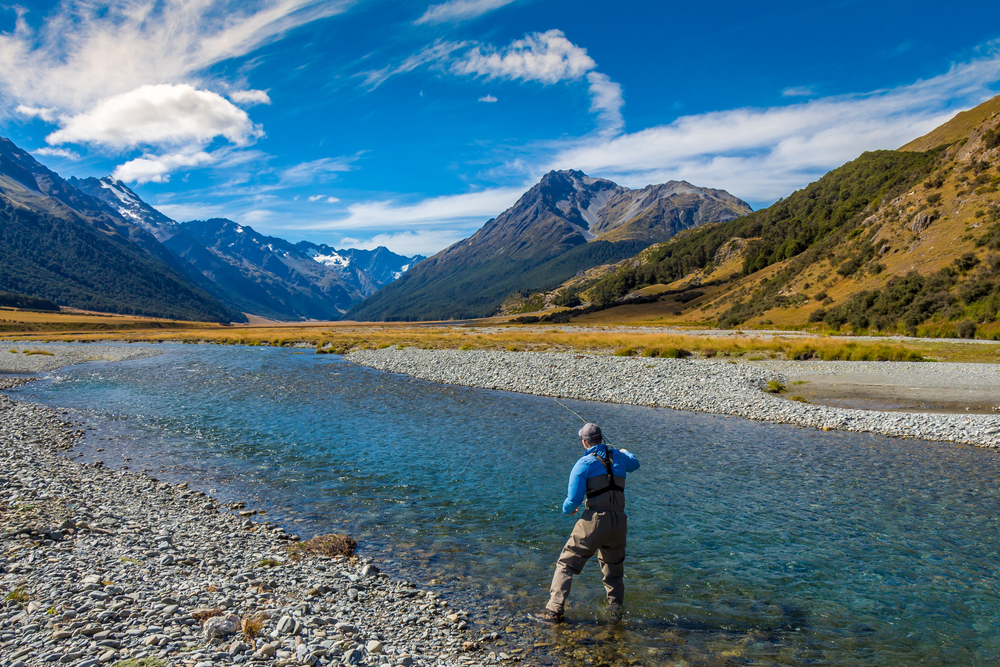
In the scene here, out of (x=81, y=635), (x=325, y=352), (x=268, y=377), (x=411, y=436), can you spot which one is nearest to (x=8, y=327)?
(x=325, y=352)

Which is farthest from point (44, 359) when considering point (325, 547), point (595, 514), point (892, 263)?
point (892, 263)

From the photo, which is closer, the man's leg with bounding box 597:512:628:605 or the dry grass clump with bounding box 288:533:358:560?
the man's leg with bounding box 597:512:628:605

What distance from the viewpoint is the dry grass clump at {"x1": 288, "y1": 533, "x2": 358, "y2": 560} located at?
34.4ft

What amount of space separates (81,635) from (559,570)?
7076mm

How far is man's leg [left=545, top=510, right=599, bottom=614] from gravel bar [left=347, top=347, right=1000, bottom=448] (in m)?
18.8

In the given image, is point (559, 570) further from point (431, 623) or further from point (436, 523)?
point (436, 523)

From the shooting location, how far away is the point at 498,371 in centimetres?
4084

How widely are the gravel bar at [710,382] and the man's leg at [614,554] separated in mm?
18028

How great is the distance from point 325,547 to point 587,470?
Result: 20.9 feet

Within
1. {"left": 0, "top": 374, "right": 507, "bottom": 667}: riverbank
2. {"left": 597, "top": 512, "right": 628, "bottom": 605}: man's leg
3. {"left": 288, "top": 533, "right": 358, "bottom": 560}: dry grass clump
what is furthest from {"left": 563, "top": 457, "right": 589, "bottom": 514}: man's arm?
{"left": 288, "top": 533, "right": 358, "bottom": 560}: dry grass clump

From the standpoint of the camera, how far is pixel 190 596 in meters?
8.23

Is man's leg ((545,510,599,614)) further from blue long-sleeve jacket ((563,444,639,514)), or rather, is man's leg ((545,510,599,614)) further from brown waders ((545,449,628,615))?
blue long-sleeve jacket ((563,444,639,514))

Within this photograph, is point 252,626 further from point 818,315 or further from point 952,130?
point 952,130

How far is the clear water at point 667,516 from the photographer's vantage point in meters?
8.06
